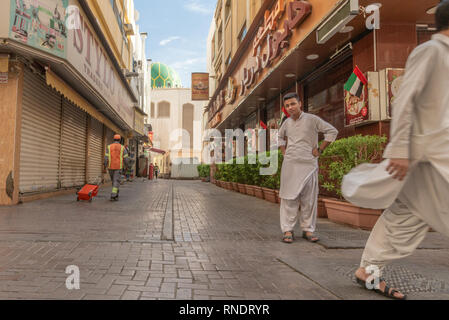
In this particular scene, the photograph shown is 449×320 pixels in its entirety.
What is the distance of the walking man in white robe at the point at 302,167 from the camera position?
4.64m

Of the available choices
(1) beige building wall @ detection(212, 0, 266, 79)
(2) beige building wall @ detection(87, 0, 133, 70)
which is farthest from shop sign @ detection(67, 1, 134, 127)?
(1) beige building wall @ detection(212, 0, 266, 79)

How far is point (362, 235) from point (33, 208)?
6672 mm

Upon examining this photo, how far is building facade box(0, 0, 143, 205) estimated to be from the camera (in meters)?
7.91

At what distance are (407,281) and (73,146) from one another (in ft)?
40.3

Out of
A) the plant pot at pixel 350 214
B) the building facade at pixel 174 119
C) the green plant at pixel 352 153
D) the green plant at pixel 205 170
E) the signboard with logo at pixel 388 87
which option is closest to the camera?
the plant pot at pixel 350 214

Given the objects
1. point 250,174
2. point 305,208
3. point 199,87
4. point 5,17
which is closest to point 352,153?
point 305,208

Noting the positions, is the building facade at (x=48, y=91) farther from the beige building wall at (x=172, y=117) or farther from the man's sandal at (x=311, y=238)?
the beige building wall at (x=172, y=117)

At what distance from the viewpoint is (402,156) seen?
2217 millimetres

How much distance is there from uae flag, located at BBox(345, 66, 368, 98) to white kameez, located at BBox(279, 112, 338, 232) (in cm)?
263

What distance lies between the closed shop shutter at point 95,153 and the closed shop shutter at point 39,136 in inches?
163

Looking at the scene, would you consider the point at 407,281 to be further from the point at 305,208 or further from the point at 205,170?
the point at 205,170

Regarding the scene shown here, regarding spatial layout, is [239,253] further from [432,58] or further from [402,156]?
[432,58]

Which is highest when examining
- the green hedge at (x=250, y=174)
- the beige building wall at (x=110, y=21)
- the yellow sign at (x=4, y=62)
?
the beige building wall at (x=110, y=21)

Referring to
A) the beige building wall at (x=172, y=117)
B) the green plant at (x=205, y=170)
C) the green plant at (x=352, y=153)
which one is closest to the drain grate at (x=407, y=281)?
the green plant at (x=352, y=153)
